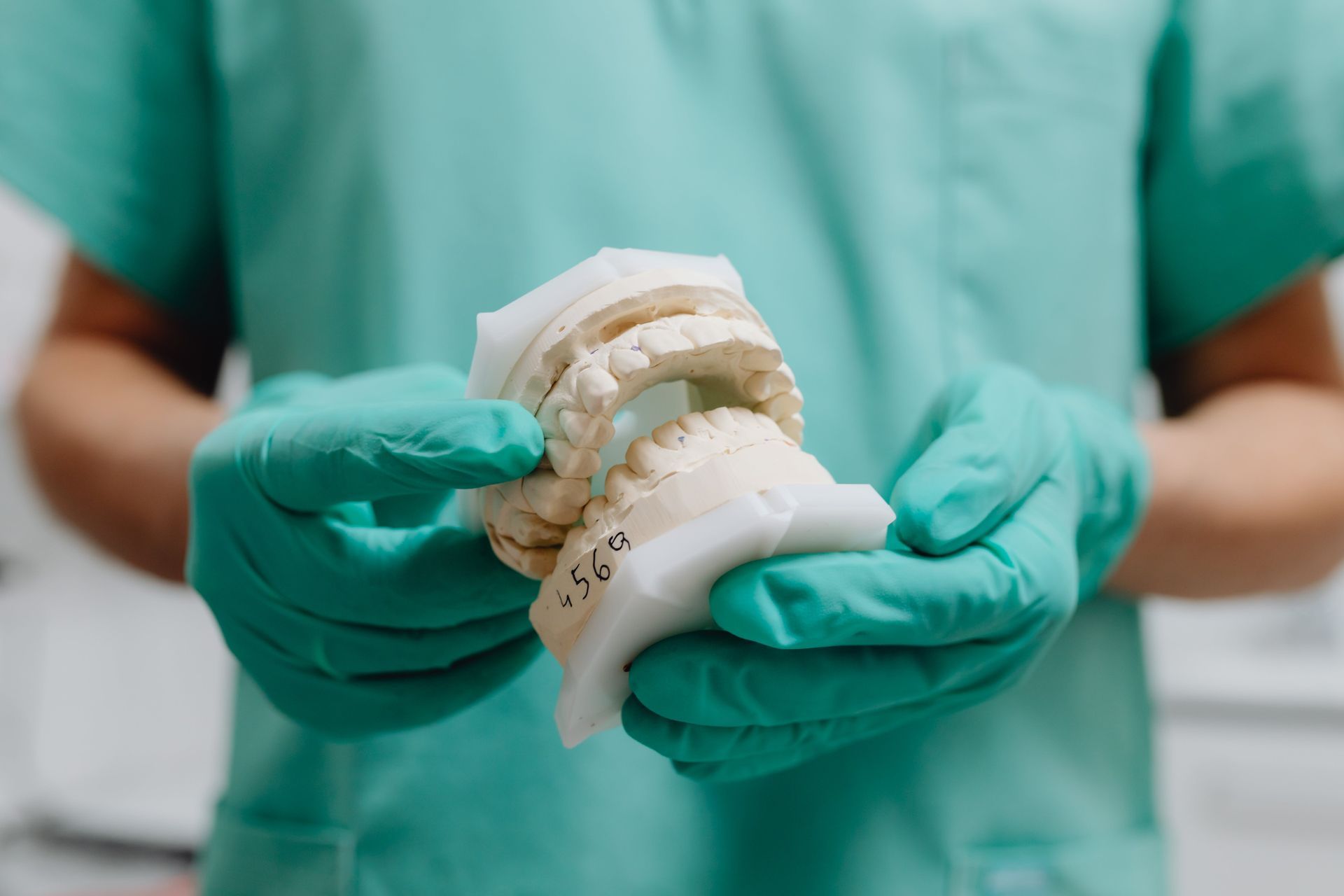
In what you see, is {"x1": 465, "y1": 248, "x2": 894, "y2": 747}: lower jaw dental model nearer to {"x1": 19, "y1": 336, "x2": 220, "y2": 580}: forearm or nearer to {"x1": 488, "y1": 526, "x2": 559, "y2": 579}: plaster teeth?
{"x1": 488, "y1": 526, "x2": 559, "y2": 579}: plaster teeth

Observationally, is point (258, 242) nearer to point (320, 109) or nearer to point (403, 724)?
point (320, 109)

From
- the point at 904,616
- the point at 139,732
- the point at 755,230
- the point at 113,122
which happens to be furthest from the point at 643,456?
the point at 139,732

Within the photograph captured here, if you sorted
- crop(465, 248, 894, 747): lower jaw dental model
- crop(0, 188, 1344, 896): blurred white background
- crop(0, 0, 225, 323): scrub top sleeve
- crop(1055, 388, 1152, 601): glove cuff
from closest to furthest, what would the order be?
crop(465, 248, 894, 747): lower jaw dental model → crop(1055, 388, 1152, 601): glove cuff → crop(0, 0, 225, 323): scrub top sleeve → crop(0, 188, 1344, 896): blurred white background

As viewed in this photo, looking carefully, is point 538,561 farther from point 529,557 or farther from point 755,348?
point 755,348

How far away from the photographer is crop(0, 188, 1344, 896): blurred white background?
1503mm

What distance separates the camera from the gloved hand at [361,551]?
0.44 m

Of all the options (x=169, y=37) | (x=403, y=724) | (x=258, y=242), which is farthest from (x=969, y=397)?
(x=169, y=37)

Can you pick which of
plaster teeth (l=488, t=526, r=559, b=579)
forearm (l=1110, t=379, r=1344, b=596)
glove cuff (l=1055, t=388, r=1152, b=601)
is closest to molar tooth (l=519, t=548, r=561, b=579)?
plaster teeth (l=488, t=526, r=559, b=579)

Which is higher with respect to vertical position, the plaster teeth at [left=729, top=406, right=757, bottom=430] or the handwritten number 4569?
the plaster teeth at [left=729, top=406, right=757, bottom=430]

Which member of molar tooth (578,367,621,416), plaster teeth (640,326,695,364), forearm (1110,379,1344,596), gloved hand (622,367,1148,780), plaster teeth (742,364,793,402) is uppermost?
plaster teeth (640,326,695,364)

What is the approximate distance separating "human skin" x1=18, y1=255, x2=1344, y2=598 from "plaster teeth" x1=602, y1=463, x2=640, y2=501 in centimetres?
37

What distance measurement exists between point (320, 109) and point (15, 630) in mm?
1280

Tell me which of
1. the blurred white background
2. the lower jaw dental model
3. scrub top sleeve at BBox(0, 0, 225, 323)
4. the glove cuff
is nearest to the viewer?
the lower jaw dental model

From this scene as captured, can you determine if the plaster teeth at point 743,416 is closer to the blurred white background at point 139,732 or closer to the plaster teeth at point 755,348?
the plaster teeth at point 755,348
